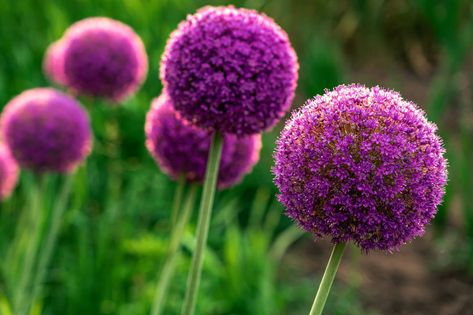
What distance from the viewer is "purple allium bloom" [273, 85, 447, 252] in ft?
3.62

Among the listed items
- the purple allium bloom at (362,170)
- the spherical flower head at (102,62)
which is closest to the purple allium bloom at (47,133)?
the spherical flower head at (102,62)

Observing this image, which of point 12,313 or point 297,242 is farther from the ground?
point 297,242

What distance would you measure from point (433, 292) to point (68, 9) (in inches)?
112

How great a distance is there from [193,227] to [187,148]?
1.55 m

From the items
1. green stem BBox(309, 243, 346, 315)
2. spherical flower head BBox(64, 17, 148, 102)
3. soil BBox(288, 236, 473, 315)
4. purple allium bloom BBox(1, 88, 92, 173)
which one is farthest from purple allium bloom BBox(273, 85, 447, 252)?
soil BBox(288, 236, 473, 315)

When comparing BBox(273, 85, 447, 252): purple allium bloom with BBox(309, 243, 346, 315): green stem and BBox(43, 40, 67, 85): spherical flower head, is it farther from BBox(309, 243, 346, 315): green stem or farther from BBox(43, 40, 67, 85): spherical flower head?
BBox(43, 40, 67, 85): spherical flower head

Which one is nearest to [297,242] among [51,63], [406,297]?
[406,297]

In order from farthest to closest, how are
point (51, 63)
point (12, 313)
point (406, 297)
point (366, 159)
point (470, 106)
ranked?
point (470, 106) → point (406, 297) → point (51, 63) → point (12, 313) → point (366, 159)

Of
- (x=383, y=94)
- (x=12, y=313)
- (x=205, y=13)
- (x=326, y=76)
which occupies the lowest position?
(x=12, y=313)

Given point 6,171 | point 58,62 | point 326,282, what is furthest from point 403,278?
point 326,282

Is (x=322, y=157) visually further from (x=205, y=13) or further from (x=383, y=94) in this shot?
(x=205, y=13)

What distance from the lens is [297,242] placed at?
13.8 feet

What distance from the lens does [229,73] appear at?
1.49 m

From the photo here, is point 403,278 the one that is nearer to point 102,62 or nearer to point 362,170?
point 102,62
